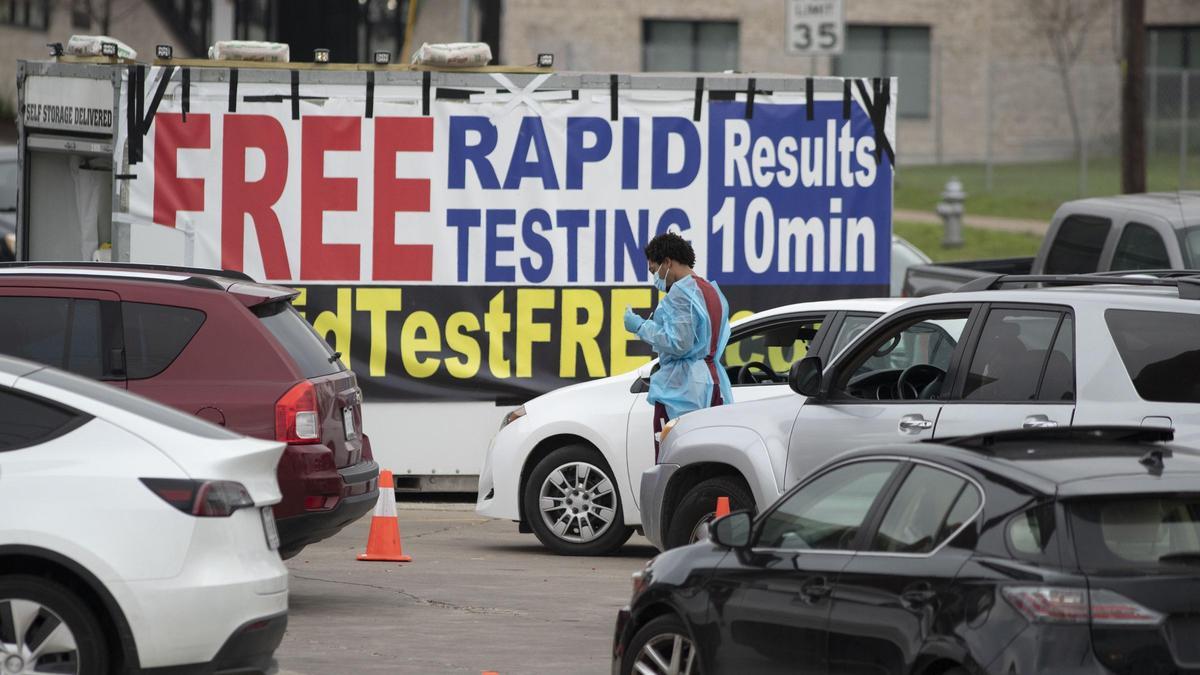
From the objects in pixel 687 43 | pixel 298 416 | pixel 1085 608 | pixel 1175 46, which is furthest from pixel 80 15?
pixel 1085 608

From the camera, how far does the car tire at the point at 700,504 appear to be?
389 inches

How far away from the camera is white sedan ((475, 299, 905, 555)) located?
11.8m

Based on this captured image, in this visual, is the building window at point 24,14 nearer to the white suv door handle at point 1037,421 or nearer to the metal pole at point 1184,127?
the metal pole at point 1184,127

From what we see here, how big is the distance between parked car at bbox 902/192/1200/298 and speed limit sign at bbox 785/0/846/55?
6087 millimetres

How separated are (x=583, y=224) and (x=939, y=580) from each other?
9182mm

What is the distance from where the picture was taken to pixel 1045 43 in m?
43.9

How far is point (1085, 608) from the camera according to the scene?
17.6 feet

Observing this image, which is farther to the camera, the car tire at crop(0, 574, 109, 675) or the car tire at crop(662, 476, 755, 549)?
the car tire at crop(662, 476, 755, 549)

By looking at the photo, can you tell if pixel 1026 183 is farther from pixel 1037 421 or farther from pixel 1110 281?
pixel 1037 421

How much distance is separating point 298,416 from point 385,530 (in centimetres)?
232

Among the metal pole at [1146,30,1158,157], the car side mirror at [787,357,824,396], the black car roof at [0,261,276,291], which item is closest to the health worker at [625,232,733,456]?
the car side mirror at [787,357,824,396]

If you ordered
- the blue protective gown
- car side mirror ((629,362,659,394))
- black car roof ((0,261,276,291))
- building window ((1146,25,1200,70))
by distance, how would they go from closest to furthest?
1. black car roof ((0,261,276,291))
2. the blue protective gown
3. car side mirror ((629,362,659,394))
4. building window ((1146,25,1200,70))

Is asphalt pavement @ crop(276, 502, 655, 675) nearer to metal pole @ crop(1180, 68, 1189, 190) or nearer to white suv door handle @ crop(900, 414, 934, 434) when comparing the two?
white suv door handle @ crop(900, 414, 934, 434)

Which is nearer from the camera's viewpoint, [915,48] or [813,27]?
[813,27]
